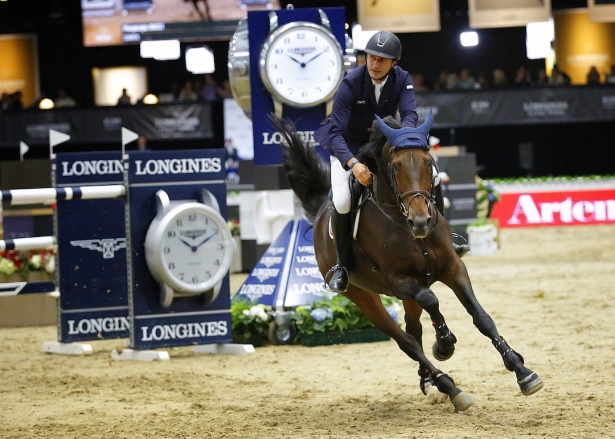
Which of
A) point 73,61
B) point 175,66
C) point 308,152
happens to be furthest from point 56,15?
point 308,152

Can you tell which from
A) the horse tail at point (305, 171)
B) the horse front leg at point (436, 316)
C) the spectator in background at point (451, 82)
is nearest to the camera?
the horse front leg at point (436, 316)

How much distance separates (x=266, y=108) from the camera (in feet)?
25.0

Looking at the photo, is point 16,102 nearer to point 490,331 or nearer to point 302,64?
point 302,64

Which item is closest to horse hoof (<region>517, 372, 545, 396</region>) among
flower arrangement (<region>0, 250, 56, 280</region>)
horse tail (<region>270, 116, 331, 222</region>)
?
horse tail (<region>270, 116, 331, 222</region>)

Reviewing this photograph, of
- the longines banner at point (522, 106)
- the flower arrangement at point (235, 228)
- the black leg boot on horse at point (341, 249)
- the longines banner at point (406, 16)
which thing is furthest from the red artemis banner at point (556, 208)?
the black leg boot on horse at point (341, 249)

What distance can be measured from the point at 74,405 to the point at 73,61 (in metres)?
24.5

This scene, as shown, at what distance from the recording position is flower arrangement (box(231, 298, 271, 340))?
787 centimetres

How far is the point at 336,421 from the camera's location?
4773 mm

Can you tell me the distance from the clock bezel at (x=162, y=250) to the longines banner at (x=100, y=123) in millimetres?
16064

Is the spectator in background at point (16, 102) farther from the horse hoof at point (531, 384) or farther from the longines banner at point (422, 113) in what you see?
the horse hoof at point (531, 384)

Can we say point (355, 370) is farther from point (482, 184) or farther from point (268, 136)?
point (482, 184)

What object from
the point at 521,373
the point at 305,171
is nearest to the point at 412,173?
the point at 521,373

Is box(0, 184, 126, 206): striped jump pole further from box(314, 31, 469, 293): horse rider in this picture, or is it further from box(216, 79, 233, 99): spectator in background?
box(216, 79, 233, 99): spectator in background

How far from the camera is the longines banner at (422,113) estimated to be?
2302 cm
